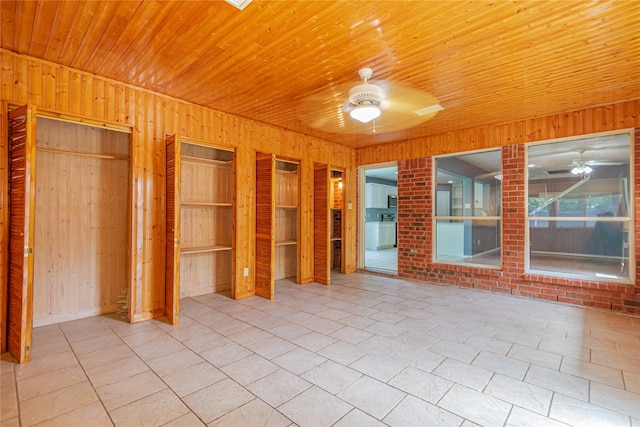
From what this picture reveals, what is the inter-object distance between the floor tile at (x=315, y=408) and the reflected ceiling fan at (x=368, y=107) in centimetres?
262

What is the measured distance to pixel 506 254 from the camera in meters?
4.71

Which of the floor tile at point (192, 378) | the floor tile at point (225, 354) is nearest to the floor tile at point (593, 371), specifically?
the floor tile at point (225, 354)

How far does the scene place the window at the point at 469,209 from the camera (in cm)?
499

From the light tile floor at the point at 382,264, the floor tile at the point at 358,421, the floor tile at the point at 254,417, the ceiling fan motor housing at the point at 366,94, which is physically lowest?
the floor tile at the point at 254,417

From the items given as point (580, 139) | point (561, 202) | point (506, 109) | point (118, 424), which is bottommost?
point (118, 424)

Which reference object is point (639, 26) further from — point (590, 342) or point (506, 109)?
point (590, 342)

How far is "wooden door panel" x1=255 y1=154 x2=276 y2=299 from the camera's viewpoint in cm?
Answer: 446

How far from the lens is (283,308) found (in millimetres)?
4012

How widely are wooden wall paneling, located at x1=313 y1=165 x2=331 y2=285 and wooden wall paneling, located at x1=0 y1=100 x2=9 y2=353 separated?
3956 mm

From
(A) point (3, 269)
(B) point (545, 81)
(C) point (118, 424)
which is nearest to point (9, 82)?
(A) point (3, 269)

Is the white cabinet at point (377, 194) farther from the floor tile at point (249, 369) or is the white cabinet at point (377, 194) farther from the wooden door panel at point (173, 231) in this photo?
the floor tile at point (249, 369)

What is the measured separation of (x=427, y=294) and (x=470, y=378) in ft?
8.03

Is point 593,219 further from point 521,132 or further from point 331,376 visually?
point 331,376

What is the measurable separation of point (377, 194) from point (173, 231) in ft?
25.9
